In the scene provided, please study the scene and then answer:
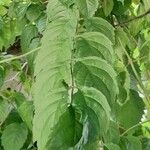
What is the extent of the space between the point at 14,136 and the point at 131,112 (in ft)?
0.85

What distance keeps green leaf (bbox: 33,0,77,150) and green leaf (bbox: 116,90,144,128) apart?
0.37 metres

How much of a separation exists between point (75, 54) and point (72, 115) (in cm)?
10

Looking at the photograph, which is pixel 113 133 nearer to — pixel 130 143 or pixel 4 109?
pixel 130 143

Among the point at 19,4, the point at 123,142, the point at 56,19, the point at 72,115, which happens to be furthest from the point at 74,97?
the point at 19,4

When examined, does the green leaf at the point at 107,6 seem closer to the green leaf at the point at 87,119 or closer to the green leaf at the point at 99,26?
the green leaf at the point at 99,26

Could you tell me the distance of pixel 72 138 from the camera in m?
0.41

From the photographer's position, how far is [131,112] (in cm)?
86

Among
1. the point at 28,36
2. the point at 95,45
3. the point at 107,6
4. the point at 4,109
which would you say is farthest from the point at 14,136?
the point at 95,45

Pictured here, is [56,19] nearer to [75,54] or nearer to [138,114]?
[75,54]

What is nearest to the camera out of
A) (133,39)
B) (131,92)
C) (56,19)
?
(56,19)

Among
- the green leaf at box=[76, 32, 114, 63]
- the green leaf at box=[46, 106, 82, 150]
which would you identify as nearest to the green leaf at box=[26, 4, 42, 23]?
the green leaf at box=[76, 32, 114, 63]

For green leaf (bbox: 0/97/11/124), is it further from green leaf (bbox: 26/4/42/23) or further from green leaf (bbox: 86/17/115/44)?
green leaf (bbox: 86/17/115/44)

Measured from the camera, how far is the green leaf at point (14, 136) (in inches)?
35.9

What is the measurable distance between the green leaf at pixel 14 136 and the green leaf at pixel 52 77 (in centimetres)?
44
